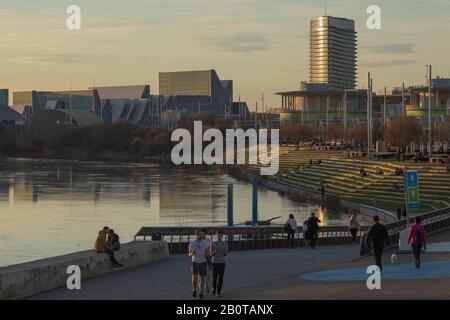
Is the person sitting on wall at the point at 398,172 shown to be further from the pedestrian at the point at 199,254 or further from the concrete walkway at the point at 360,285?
the pedestrian at the point at 199,254

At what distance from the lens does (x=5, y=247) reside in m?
30.2

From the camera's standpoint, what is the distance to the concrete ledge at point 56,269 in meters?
14.0

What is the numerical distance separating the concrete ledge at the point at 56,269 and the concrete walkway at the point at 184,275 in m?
0.17

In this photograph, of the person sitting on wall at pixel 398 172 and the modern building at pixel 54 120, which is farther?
the modern building at pixel 54 120

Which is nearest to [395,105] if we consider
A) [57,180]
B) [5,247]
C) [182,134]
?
[182,134]

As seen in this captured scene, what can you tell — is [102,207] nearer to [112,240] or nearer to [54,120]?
[112,240]

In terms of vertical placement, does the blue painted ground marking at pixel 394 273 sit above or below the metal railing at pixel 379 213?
above

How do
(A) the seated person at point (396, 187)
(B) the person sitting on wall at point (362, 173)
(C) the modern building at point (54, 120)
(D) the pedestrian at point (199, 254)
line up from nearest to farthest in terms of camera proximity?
(D) the pedestrian at point (199, 254)
(A) the seated person at point (396, 187)
(B) the person sitting on wall at point (362, 173)
(C) the modern building at point (54, 120)

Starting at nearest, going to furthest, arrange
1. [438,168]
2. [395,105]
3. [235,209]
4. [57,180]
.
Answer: [235,209], [438,168], [57,180], [395,105]

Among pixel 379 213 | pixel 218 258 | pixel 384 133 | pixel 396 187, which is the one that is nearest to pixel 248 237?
pixel 218 258

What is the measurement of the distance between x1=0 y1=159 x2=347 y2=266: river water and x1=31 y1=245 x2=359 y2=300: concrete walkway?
30.2 feet

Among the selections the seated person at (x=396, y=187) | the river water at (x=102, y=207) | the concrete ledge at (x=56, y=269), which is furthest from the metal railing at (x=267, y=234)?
the seated person at (x=396, y=187)
